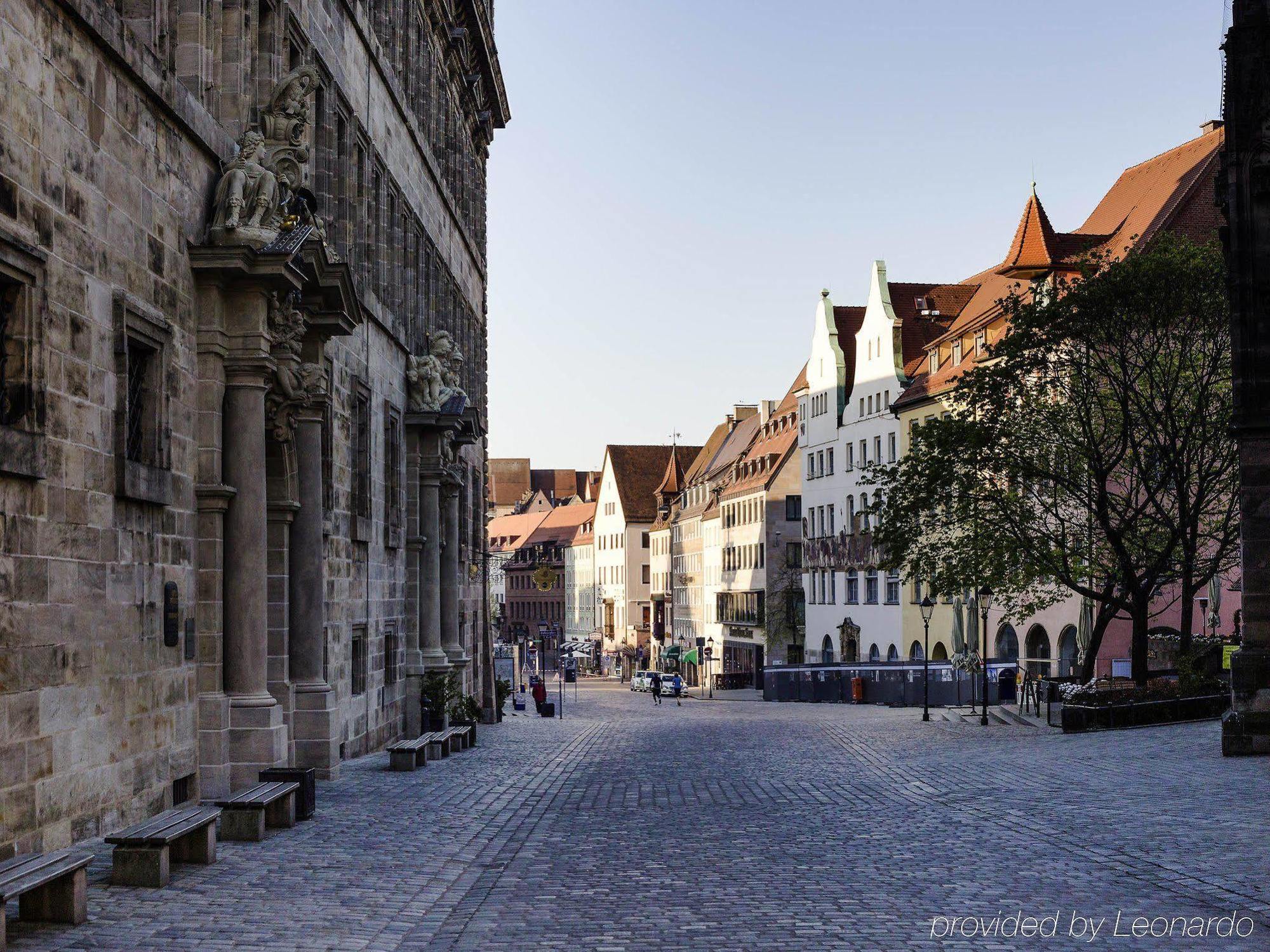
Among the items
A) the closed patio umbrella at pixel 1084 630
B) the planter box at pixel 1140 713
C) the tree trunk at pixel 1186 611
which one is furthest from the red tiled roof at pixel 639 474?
the planter box at pixel 1140 713

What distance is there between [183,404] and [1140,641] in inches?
969

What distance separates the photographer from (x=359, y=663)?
2564cm

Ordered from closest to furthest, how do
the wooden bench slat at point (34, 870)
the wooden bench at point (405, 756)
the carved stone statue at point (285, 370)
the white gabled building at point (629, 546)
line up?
the wooden bench slat at point (34, 870) < the carved stone statue at point (285, 370) < the wooden bench at point (405, 756) < the white gabled building at point (629, 546)

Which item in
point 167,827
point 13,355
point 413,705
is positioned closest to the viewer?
point 13,355

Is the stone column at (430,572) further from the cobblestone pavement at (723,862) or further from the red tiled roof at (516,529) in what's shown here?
the red tiled roof at (516,529)

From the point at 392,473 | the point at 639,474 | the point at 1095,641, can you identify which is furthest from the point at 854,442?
the point at 639,474

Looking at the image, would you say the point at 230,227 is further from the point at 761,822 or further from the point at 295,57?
the point at 761,822

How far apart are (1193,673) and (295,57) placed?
73.3ft

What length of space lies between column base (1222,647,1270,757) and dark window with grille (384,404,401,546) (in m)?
13.6

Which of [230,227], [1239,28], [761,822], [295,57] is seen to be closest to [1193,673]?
[1239,28]

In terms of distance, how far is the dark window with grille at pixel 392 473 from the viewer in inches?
1124

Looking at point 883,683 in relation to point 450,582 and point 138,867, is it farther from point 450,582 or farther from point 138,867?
point 138,867

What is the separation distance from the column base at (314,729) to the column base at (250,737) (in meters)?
3.45

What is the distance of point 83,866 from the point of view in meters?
9.77
